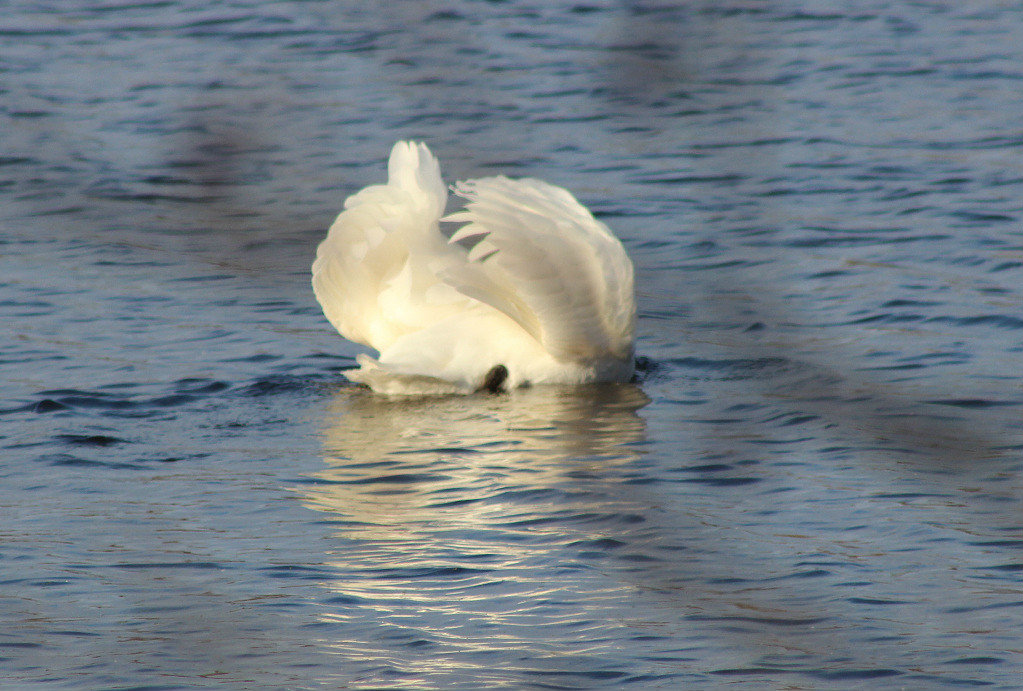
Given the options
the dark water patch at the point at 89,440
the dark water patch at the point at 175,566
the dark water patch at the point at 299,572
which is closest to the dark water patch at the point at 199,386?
the dark water patch at the point at 89,440

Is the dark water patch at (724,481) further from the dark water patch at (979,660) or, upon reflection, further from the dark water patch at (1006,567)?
the dark water patch at (979,660)

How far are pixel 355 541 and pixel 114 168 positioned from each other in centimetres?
351

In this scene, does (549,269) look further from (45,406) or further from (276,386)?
(45,406)

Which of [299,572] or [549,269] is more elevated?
[549,269]

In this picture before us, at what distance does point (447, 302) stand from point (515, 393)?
0.66m

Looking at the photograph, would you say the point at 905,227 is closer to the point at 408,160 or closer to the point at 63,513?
the point at 408,160

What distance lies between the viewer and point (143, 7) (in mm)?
2715

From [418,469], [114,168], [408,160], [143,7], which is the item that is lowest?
[418,469]

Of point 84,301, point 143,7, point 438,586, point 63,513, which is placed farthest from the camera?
point 84,301

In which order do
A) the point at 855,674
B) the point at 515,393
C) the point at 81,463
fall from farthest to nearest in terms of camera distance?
the point at 515,393 → the point at 81,463 → the point at 855,674

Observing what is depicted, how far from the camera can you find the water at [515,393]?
1634 millimetres

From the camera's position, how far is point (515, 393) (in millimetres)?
8406

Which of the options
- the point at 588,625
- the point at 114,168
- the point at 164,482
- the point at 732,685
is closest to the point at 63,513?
the point at 164,482

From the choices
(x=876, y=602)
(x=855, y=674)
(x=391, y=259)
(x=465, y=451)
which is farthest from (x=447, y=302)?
(x=855, y=674)
